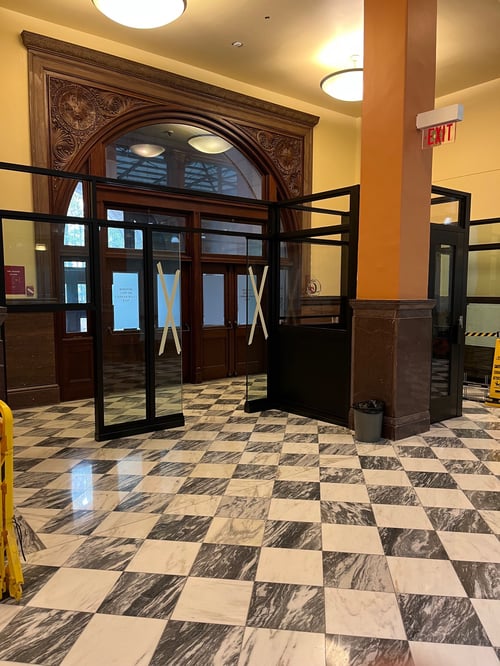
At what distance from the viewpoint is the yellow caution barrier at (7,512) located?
227 centimetres

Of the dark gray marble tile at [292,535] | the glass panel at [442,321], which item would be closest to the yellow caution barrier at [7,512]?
the dark gray marble tile at [292,535]

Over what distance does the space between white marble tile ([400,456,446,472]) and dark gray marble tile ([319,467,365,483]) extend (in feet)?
1.52

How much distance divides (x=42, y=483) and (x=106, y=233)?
3.72 m

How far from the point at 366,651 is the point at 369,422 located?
2907 mm

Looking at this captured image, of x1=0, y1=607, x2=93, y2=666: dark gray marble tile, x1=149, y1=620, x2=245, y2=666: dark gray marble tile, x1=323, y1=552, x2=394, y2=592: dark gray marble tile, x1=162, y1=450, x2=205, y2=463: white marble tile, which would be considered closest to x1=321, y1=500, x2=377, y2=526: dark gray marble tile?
x1=323, y1=552, x2=394, y2=592: dark gray marble tile

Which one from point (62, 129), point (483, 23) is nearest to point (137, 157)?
point (62, 129)

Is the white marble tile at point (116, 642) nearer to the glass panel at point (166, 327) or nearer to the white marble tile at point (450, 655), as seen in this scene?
the white marble tile at point (450, 655)

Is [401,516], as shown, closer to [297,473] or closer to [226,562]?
[297,473]

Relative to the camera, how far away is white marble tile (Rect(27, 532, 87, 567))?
271 centimetres

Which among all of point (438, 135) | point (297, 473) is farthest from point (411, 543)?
point (438, 135)

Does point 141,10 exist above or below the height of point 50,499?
above

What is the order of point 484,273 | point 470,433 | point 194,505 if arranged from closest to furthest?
point 194,505
point 470,433
point 484,273

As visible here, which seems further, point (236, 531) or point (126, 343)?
point (126, 343)

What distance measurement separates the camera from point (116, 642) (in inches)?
81.7
